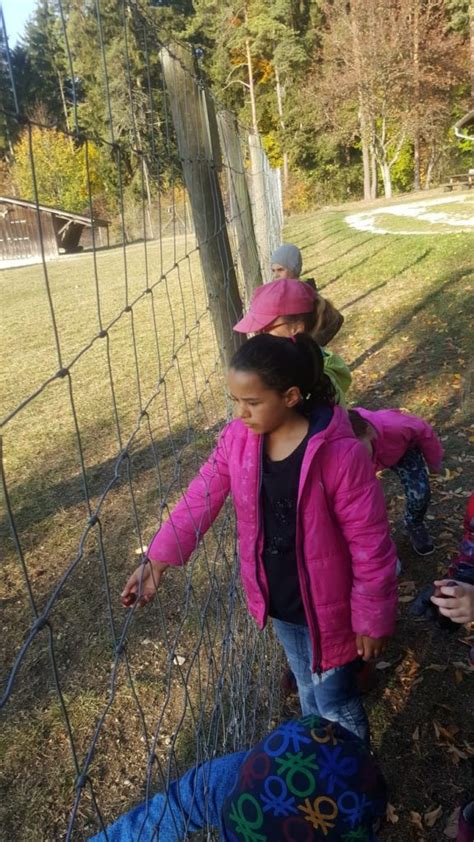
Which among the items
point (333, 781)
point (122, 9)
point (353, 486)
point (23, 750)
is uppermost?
point (122, 9)

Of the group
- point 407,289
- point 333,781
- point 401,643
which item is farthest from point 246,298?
point 407,289

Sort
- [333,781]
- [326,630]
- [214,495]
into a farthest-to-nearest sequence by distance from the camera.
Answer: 1. [214,495]
2. [326,630]
3. [333,781]

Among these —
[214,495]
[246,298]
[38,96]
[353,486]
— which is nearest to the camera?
[38,96]

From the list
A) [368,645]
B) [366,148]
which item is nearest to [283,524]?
[368,645]

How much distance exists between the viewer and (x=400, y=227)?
15.3 metres

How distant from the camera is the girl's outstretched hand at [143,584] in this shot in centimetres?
155

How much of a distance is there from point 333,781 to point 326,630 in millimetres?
746

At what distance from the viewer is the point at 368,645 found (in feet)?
5.32

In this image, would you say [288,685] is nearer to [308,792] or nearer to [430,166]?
[308,792]

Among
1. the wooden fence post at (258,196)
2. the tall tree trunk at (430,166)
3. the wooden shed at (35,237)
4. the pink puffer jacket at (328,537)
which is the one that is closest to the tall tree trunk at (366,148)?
the tall tree trunk at (430,166)

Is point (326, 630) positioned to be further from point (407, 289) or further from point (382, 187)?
point (382, 187)

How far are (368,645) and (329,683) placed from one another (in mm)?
260

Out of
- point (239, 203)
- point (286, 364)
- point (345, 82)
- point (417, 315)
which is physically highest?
point (345, 82)

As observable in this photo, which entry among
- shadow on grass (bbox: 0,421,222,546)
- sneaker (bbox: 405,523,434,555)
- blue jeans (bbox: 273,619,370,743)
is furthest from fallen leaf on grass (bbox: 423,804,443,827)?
shadow on grass (bbox: 0,421,222,546)
